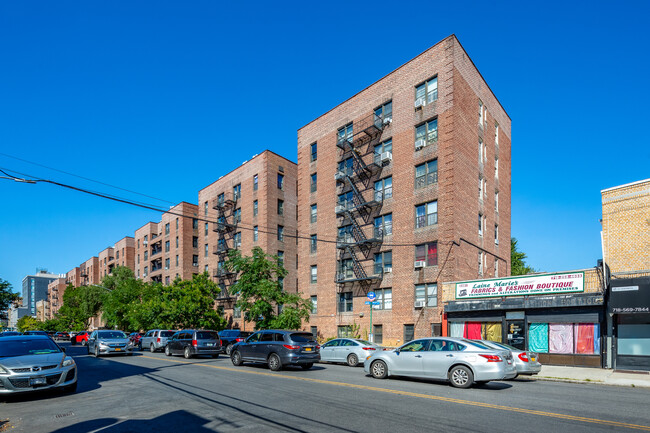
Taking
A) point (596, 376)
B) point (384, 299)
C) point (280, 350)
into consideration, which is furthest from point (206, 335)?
point (596, 376)

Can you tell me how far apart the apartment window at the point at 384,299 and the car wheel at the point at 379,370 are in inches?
656

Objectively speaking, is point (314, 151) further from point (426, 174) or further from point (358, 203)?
point (426, 174)

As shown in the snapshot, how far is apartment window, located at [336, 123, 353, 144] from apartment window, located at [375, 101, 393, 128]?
2.84 meters

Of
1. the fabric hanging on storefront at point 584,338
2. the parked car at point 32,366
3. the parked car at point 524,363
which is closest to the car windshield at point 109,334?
the parked car at point 32,366

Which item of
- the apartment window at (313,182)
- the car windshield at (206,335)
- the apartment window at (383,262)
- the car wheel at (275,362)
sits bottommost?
the car windshield at (206,335)

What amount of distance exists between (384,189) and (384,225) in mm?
2730

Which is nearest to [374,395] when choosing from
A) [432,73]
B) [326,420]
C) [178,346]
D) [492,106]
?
[326,420]

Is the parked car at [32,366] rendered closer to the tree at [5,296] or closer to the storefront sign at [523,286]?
the storefront sign at [523,286]

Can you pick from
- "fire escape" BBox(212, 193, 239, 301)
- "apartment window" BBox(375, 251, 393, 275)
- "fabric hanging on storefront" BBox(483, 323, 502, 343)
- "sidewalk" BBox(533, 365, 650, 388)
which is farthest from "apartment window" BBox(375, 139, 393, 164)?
"fire escape" BBox(212, 193, 239, 301)

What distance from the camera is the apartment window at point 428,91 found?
1248 inches

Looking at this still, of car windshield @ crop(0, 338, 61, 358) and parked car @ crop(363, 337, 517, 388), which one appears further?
parked car @ crop(363, 337, 517, 388)

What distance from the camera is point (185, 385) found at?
13.4 meters

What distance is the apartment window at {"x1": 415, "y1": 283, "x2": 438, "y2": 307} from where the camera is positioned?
29.5m

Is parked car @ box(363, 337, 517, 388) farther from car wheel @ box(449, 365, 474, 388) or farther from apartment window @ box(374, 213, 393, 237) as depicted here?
apartment window @ box(374, 213, 393, 237)
